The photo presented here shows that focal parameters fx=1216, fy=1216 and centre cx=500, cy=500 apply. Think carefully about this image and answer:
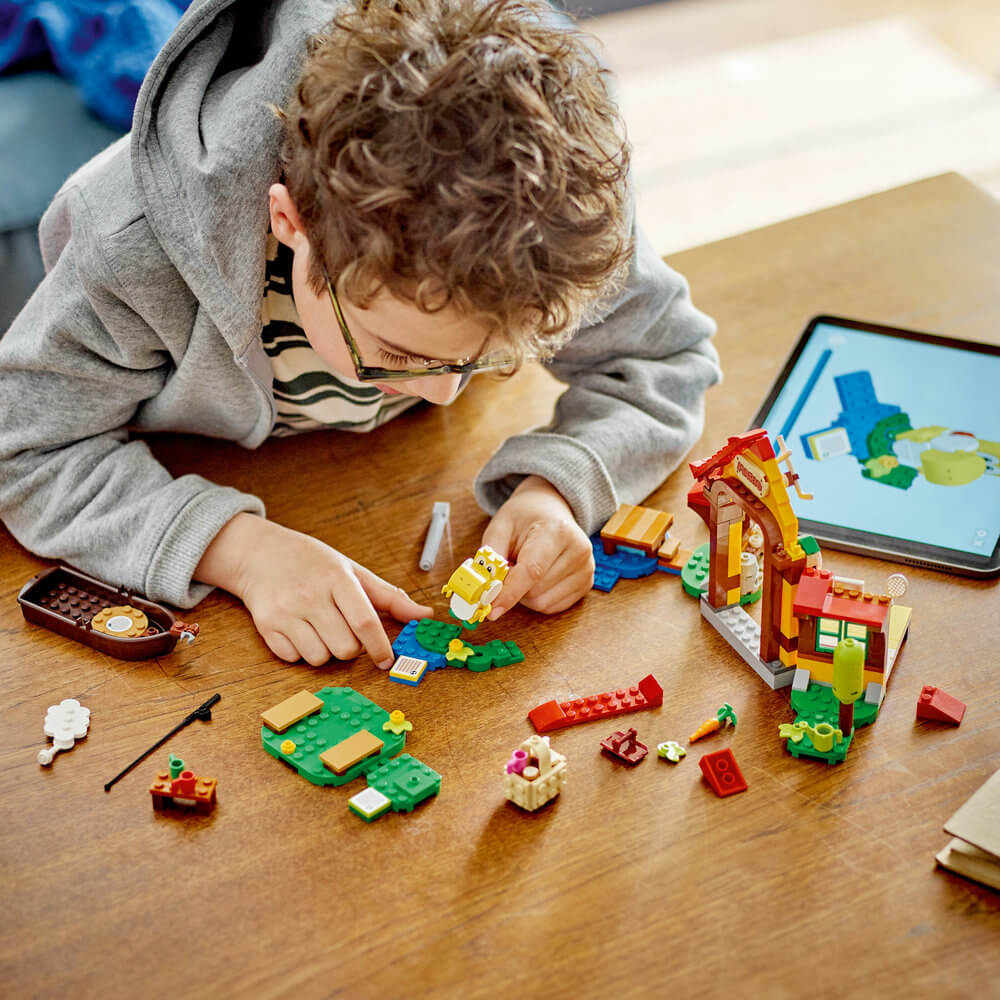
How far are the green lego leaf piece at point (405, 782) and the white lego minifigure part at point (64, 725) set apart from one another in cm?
19

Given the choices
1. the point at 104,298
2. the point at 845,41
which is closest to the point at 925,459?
the point at 104,298

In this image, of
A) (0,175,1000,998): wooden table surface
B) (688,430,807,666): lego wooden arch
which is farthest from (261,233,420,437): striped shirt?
(688,430,807,666): lego wooden arch

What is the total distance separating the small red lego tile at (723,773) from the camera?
72 cm

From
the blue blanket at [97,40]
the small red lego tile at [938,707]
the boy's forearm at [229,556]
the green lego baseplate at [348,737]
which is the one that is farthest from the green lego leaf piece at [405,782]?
the blue blanket at [97,40]

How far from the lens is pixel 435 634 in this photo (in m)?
0.83

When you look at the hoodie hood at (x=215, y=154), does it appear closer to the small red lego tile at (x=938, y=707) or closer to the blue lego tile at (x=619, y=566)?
the blue lego tile at (x=619, y=566)

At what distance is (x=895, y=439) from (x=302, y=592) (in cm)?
49

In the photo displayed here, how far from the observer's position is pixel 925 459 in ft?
3.16

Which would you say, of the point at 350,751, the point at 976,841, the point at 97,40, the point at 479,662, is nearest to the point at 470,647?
the point at 479,662

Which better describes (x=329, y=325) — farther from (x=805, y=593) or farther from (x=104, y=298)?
(x=805, y=593)

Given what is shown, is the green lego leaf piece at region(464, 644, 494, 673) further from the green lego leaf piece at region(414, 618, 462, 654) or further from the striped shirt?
the striped shirt

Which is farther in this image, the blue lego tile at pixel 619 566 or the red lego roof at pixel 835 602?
the blue lego tile at pixel 619 566

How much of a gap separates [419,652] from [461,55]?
0.38 m

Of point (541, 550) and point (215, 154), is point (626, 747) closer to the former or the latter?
point (541, 550)
